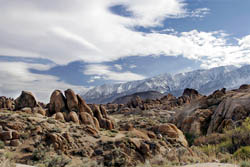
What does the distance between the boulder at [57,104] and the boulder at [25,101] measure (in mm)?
Result: 3840

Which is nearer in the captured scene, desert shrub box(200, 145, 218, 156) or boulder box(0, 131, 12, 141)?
desert shrub box(200, 145, 218, 156)

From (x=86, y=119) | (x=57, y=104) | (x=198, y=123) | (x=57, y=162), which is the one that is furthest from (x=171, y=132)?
(x=57, y=104)

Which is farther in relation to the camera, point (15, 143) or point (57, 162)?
point (15, 143)

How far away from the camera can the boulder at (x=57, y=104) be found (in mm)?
36188

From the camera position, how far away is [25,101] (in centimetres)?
3781

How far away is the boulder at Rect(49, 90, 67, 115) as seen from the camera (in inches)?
1425

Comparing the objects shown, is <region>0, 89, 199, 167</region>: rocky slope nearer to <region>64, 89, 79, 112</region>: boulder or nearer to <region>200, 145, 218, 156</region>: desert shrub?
<region>200, 145, 218, 156</region>: desert shrub

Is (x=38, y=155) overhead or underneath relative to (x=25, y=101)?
underneath

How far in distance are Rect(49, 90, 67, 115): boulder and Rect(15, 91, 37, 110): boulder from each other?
151 inches

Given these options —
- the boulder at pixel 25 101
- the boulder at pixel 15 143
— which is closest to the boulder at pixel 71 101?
the boulder at pixel 25 101

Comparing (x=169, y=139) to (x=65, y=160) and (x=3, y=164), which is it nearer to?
(x=65, y=160)

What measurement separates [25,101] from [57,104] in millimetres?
6698

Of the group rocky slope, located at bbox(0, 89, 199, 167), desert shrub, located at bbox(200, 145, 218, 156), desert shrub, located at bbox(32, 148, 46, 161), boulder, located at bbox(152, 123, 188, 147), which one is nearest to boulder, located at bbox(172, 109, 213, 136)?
boulder, located at bbox(152, 123, 188, 147)

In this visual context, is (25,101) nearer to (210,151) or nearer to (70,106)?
(70,106)
